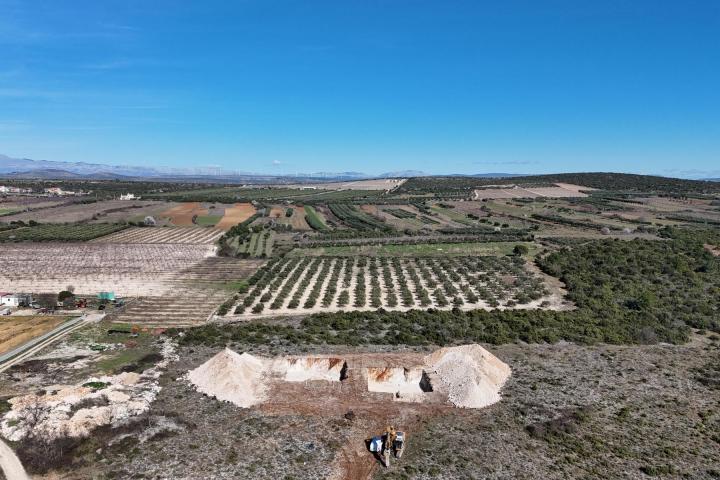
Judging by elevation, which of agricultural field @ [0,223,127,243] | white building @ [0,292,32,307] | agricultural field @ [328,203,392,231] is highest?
agricultural field @ [328,203,392,231]

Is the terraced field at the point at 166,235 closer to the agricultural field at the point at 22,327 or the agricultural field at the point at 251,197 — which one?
the agricultural field at the point at 22,327

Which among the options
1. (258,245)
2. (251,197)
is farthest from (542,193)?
→ (258,245)

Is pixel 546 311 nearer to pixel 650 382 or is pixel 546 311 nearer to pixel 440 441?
pixel 650 382

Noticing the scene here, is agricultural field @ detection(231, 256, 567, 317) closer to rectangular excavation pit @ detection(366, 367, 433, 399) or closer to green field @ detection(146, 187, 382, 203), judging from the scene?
rectangular excavation pit @ detection(366, 367, 433, 399)

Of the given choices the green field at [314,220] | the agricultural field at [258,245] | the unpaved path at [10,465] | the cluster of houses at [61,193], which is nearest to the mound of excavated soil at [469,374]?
the unpaved path at [10,465]

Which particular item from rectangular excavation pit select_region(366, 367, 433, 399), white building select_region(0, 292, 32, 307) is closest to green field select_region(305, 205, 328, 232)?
white building select_region(0, 292, 32, 307)

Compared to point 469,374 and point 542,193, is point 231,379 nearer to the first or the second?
point 469,374
